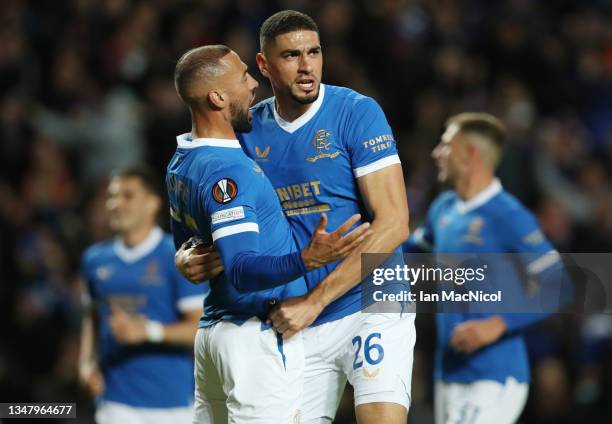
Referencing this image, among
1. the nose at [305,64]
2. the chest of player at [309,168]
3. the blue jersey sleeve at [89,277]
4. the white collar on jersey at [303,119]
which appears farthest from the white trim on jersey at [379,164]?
the blue jersey sleeve at [89,277]

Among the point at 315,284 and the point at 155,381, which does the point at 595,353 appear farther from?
the point at 315,284

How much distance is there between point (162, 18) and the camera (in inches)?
472

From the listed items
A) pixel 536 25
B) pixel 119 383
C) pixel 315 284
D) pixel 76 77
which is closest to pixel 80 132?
pixel 76 77

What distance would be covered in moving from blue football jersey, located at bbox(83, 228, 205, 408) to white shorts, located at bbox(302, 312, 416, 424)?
2.10 metres

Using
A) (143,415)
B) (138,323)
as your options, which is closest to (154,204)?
(138,323)

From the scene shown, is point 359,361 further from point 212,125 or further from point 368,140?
point 212,125

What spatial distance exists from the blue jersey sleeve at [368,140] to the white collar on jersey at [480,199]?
2.05 m

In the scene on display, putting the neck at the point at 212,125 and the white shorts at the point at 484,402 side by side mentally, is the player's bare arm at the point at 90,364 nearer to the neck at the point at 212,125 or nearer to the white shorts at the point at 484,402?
the white shorts at the point at 484,402

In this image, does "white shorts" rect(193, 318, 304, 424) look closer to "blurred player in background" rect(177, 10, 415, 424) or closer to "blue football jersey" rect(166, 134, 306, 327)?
"blue football jersey" rect(166, 134, 306, 327)

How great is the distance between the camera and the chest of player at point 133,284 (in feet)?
23.6

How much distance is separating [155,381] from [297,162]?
2.59 meters

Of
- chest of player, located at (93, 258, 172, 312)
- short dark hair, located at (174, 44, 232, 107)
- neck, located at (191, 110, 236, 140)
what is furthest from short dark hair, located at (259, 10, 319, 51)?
chest of player, located at (93, 258, 172, 312)

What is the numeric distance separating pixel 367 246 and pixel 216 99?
1019 millimetres

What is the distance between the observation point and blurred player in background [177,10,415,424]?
4.92m
